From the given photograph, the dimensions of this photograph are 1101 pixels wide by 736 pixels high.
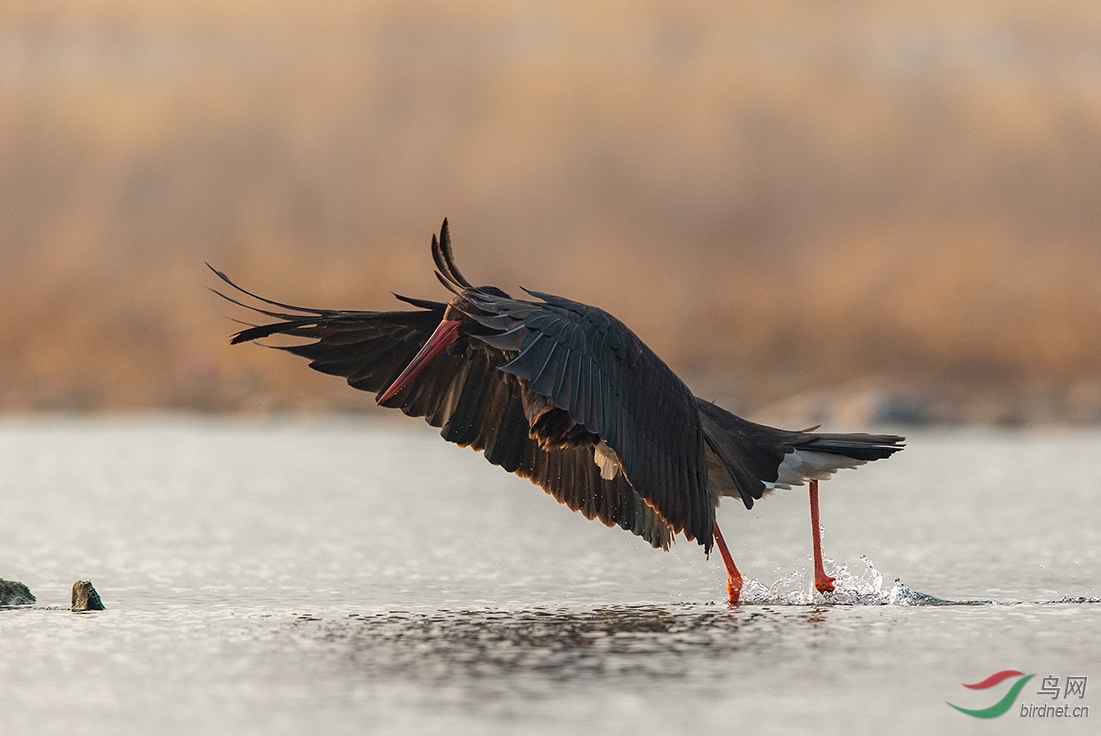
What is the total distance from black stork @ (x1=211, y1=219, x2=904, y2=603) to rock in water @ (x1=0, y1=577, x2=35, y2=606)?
2.58 meters

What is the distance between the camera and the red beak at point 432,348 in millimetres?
11883

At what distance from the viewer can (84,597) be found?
12.5 meters

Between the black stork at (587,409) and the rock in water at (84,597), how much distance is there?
215 centimetres

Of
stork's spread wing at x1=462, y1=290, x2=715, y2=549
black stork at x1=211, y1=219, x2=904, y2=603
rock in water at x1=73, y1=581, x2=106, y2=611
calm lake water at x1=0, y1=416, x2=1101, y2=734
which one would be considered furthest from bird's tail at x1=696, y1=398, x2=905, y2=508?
rock in water at x1=73, y1=581, x2=106, y2=611

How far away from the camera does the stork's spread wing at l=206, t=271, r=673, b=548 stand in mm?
13102

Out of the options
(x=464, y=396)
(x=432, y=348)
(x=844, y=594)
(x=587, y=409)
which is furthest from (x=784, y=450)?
(x=432, y=348)

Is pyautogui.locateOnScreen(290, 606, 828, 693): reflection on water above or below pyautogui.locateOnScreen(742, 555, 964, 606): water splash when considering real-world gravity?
below

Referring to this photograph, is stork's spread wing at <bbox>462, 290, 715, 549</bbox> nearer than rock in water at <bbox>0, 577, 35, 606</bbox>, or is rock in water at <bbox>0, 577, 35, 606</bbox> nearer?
A: stork's spread wing at <bbox>462, 290, 715, 549</bbox>

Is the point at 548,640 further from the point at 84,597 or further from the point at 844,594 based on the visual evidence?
the point at 84,597

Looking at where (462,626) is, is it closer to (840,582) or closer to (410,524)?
(840,582)

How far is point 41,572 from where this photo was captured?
15.6m

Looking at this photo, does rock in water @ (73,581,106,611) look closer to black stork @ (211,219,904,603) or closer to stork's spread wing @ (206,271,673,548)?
black stork @ (211,219,904,603)

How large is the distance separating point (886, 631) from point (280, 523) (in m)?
10.9

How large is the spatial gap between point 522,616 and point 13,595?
3936 mm
